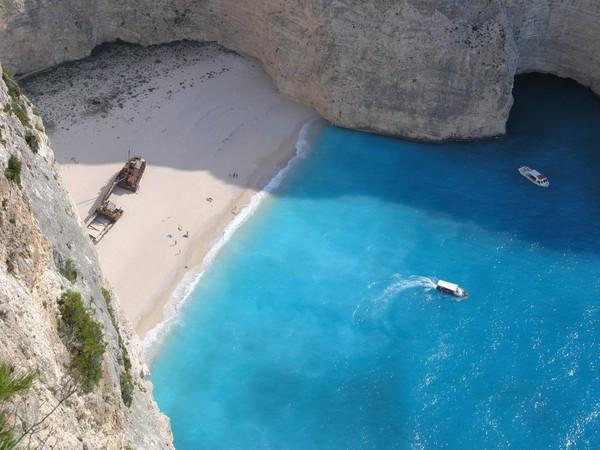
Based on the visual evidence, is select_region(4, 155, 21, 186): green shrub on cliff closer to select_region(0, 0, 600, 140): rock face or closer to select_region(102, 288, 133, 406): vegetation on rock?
select_region(102, 288, 133, 406): vegetation on rock

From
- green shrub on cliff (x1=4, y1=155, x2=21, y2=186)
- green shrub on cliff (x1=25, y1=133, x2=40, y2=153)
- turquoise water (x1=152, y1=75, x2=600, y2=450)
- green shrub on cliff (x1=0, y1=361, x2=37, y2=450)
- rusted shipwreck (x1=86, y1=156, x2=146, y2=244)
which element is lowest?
turquoise water (x1=152, y1=75, x2=600, y2=450)

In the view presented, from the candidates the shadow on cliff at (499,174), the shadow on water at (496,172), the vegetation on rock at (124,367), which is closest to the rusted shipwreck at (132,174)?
the shadow on water at (496,172)

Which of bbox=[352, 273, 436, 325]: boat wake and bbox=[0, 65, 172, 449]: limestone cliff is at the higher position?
bbox=[0, 65, 172, 449]: limestone cliff

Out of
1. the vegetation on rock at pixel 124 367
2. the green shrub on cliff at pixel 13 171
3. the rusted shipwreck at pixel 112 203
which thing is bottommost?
the rusted shipwreck at pixel 112 203

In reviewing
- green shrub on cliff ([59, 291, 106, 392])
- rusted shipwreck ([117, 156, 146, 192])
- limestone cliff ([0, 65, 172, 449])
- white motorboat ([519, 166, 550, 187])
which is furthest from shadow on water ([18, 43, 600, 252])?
green shrub on cliff ([59, 291, 106, 392])

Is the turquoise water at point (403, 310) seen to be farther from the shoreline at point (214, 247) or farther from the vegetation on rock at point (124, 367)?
the vegetation on rock at point (124, 367)

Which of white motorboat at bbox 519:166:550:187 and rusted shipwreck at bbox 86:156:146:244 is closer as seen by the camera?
rusted shipwreck at bbox 86:156:146:244
